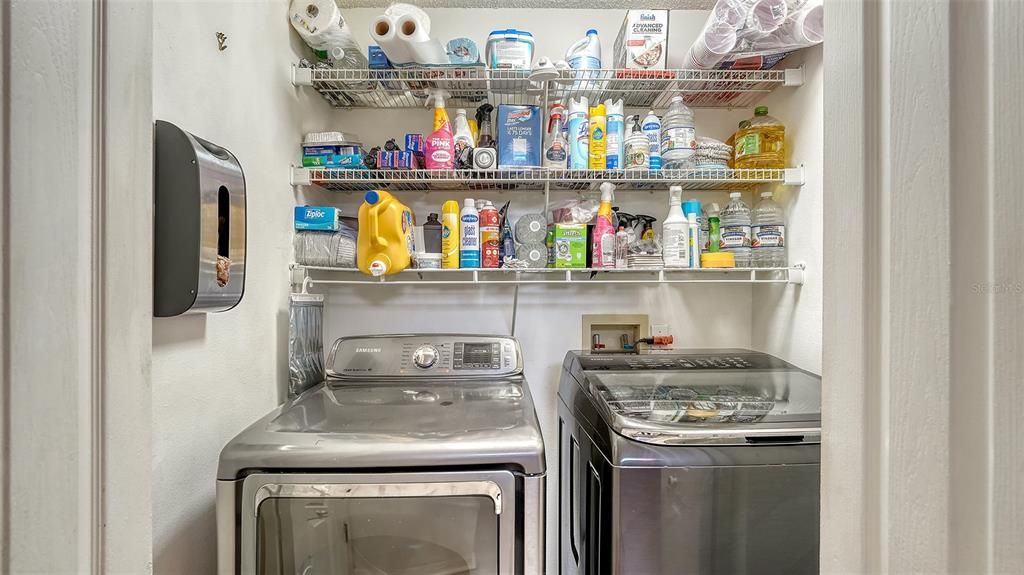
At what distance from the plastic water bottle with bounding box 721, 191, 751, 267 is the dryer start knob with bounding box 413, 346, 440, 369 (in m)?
1.10

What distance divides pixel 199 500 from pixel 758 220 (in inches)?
75.4

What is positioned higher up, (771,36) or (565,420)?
(771,36)

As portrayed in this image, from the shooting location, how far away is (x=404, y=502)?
3.27 feet

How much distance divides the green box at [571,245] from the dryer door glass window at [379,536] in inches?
34.7

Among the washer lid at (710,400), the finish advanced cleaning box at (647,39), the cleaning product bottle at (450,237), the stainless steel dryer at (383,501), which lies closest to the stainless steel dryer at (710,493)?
the washer lid at (710,400)

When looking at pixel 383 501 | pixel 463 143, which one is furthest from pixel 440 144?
pixel 383 501

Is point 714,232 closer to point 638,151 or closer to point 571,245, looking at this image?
point 638,151

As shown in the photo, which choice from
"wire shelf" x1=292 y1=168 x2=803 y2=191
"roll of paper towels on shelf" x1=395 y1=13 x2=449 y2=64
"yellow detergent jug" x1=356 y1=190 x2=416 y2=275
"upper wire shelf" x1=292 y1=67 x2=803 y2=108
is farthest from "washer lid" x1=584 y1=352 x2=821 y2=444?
"roll of paper towels on shelf" x1=395 y1=13 x2=449 y2=64

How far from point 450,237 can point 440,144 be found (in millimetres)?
316

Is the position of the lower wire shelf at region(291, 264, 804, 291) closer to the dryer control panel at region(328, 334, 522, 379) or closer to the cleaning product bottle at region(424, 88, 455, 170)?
the dryer control panel at region(328, 334, 522, 379)

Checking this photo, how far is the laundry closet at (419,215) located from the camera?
3.51 ft

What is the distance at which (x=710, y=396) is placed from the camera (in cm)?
127
